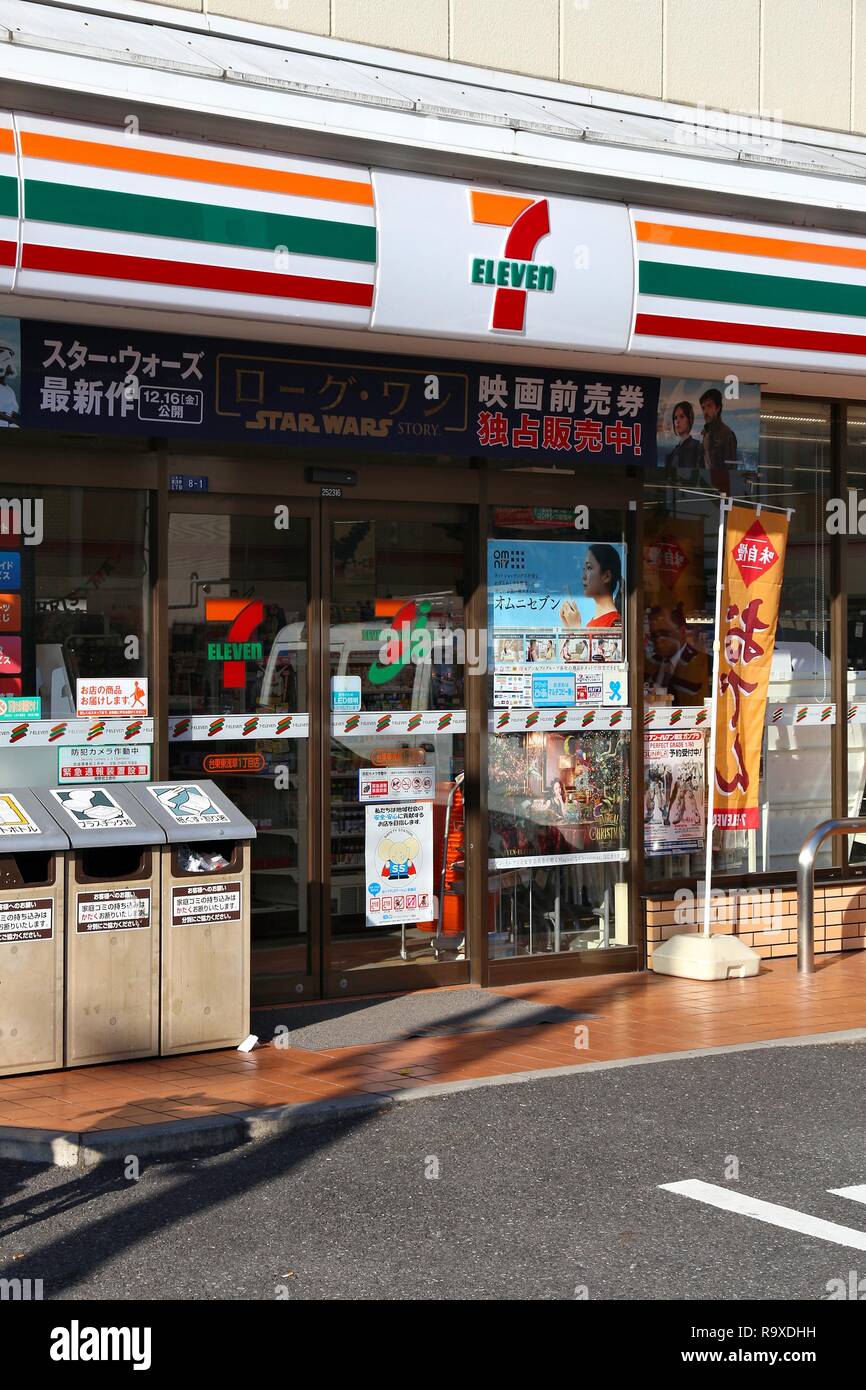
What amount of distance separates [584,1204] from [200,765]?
375cm

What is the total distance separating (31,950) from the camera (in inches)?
286

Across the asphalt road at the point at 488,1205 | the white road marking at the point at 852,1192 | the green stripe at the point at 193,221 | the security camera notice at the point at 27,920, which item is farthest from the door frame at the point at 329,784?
the white road marking at the point at 852,1192

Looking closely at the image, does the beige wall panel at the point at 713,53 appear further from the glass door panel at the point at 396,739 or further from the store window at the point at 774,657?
the glass door panel at the point at 396,739

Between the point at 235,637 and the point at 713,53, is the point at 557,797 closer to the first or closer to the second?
the point at 235,637

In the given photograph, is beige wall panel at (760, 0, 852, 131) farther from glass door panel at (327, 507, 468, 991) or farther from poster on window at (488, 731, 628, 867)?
poster on window at (488, 731, 628, 867)

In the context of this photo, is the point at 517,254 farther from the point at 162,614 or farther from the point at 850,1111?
the point at 850,1111

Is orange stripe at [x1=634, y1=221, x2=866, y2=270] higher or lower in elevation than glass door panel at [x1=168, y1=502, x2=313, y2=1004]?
higher

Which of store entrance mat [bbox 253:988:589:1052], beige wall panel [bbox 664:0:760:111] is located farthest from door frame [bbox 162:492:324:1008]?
beige wall panel [bbox 664:0:760:111]

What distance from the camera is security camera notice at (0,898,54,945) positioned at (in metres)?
7.20

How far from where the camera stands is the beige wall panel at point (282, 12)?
8648mm

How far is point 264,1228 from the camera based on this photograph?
552 centimetres

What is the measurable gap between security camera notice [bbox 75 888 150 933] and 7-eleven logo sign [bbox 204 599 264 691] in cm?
167

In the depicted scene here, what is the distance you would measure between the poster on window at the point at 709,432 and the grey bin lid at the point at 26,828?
4.42 m

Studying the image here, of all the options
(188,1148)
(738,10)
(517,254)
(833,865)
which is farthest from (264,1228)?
(738,10)
